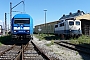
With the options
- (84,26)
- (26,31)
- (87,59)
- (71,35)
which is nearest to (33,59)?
(87,59)

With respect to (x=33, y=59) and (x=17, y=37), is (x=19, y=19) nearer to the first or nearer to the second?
(x=17, y=37)

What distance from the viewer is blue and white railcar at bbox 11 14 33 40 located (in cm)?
2081

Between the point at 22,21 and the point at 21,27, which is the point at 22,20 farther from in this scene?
the point at 21,27

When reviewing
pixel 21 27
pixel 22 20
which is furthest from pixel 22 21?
pixel 21 27

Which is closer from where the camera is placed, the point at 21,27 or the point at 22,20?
the point at 21,27

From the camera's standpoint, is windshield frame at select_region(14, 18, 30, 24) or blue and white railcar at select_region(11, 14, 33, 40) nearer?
blue and white railcar at select_region(11, 14, 33, 40)

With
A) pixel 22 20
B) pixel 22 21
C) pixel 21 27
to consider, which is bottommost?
pixel 21 27

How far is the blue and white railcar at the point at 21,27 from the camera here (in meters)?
20.8

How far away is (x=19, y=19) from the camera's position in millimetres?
21344

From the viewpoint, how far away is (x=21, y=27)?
68.3 ft

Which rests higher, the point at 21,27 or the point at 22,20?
the point at 22,20

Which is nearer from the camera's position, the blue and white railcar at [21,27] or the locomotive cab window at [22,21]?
the blue and white railcar at [21,27]

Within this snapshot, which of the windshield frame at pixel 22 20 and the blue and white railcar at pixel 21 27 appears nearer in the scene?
the blue and white railcar at pixel 21 27

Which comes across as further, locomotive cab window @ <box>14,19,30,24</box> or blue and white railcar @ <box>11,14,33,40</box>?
locomotive cab window @ <box>14,19,30,24</box>
